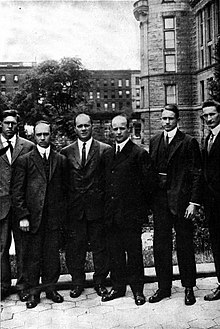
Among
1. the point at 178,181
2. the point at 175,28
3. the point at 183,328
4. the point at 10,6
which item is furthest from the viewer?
the point at 175,28

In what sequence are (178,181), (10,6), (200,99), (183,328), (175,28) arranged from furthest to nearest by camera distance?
(175,28) → (200,99) → (10,6) → (178,181) → (183,328)

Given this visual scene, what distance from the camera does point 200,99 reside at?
7445 millimetres

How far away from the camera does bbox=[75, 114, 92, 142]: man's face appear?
372 cm

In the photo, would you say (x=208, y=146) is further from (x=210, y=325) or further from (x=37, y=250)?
(x=37, y=250)

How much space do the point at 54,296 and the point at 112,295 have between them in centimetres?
53

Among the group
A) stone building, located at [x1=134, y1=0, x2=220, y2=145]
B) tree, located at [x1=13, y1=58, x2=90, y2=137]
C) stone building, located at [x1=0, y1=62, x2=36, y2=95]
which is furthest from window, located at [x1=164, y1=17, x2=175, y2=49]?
stone building, located at [x1=0, y1=62, x2=36, y2=95]

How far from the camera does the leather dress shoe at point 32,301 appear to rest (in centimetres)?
357

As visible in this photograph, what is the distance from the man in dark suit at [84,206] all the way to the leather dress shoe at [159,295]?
0.46 m

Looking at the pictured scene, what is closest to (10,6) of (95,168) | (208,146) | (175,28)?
(95,168)

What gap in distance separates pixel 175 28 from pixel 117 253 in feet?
21.0

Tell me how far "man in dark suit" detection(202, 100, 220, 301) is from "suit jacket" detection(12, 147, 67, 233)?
1328mm

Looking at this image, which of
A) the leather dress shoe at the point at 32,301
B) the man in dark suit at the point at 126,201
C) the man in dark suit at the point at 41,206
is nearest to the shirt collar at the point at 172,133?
the man in dark suit at the point at 126,201

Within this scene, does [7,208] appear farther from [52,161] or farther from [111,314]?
[111,314]

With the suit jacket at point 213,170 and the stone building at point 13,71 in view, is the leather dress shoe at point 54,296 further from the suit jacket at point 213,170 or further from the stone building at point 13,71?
the stone building at point 13,71
